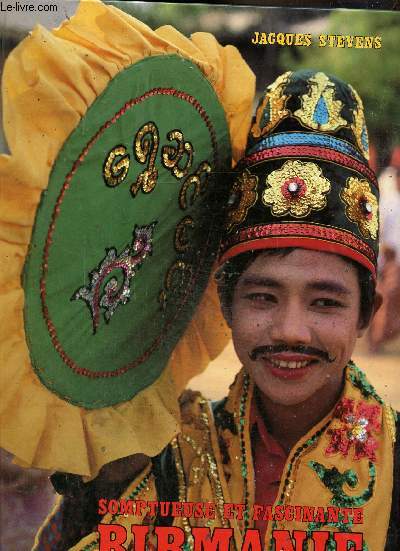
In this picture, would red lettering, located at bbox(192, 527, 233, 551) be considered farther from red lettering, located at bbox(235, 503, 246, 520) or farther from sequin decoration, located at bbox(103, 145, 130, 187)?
sequin decoration, located at bbox(103, 145, 130, 187)

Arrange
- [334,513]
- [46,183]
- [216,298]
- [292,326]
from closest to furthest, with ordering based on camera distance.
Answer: [46,183], [292,326], [334,513], [216,298]

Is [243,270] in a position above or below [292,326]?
above

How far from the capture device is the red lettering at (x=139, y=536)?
84.9 inches

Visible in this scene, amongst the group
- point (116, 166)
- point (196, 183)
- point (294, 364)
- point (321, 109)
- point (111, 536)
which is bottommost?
→ point (111, 536)

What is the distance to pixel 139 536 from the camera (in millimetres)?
2160

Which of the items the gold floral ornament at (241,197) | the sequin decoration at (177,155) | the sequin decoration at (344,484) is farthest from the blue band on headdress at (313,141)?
the sequin decoration at (344,484)

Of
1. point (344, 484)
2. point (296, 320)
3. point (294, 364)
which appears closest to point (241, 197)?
point (296, 320)

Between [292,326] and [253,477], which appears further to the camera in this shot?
[253,477]

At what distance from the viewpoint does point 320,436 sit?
6.96 ft

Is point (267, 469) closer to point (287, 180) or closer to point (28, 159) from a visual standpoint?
point (287, 180)

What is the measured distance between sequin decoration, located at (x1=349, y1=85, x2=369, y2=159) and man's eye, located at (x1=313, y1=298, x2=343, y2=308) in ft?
1.38

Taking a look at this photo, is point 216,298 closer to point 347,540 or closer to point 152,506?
point 152,506

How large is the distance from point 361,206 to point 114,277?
695mm

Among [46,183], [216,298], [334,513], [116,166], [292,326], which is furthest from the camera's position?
[216,298]
